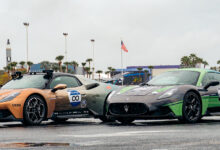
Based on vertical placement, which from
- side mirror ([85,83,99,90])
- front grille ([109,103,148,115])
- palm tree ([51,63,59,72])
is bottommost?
front grille ([109,103,148,115])

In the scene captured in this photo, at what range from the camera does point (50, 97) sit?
→ 10625 mm

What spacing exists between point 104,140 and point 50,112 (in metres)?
4.34

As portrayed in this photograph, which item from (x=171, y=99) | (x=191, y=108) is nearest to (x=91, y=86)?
(x=171, y=99)

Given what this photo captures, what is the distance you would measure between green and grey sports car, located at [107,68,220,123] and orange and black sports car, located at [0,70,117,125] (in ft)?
3.90

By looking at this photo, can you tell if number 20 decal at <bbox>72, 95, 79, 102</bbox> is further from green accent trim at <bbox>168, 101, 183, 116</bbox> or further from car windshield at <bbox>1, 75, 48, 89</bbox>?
green accent trim at <bbox>168, 101, 183, 116</bbox>

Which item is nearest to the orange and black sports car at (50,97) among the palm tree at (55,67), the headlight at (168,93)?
the headlight at (168,93)

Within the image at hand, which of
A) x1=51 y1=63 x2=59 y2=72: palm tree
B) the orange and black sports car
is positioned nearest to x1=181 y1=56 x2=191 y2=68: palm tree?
x1=51 y1=63 x2=59 y2=72: palm tree

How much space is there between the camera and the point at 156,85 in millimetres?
10430

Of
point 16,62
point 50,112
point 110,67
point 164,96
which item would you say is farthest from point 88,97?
point 110,67

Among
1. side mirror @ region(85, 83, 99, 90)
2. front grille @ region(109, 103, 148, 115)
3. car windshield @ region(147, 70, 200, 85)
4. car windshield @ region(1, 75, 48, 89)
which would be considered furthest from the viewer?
side mirror @ region(85, 83, 99, 90)

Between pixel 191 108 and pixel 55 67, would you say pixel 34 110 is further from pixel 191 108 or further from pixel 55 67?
pixel 55 67

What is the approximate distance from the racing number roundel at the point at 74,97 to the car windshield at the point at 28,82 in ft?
2.14

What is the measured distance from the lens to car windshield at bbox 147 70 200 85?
1048cm

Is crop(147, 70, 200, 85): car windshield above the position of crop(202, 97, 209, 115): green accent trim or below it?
above
